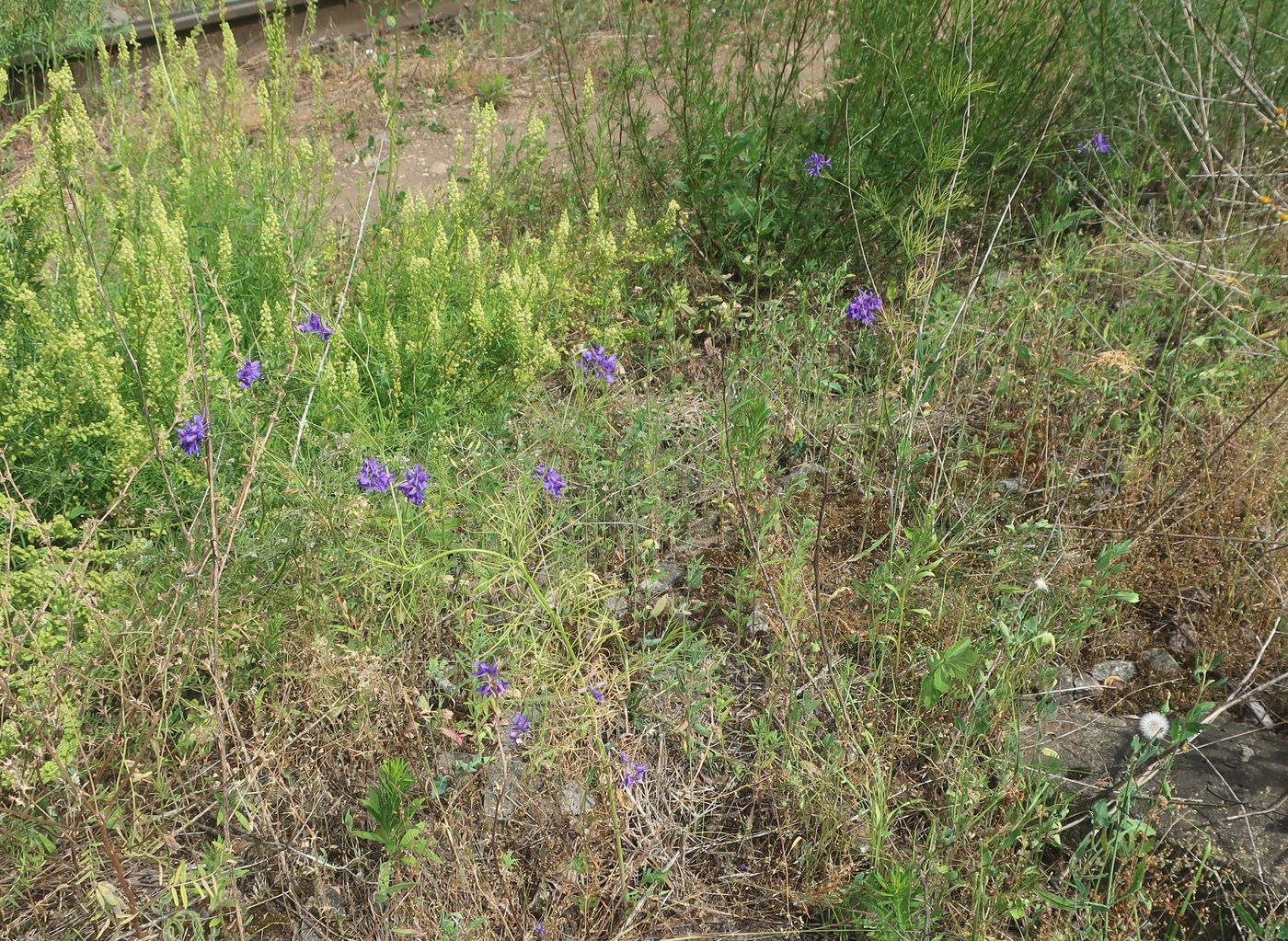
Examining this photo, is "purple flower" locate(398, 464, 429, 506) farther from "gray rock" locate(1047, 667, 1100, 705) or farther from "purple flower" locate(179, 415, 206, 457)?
"gray rock" locate(1047, 667, 1100, 705)

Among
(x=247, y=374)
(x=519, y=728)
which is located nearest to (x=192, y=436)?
(x=247, y=374)

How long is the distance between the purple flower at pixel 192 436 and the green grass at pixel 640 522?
0.06m

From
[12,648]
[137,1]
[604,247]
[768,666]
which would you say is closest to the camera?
[12,648]

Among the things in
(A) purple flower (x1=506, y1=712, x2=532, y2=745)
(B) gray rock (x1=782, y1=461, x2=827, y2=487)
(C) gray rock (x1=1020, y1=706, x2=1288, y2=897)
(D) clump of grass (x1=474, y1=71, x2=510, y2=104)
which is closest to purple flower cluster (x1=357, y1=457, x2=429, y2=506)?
(A) purple flower (x1=506, y1=712, x2=532, y2=745)

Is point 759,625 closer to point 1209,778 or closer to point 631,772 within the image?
point 631,772

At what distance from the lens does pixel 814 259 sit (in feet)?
12.8

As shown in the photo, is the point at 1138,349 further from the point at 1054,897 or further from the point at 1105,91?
the point at 1054,897

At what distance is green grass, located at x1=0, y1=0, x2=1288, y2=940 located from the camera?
206 centimetres

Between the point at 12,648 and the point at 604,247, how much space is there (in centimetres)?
211

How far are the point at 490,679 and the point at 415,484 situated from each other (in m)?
0.52

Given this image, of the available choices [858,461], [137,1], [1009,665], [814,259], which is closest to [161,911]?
[1009,665]

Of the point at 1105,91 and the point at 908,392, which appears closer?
the point at 908,392

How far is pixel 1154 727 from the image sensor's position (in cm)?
222

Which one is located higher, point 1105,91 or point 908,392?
point 1105,91
